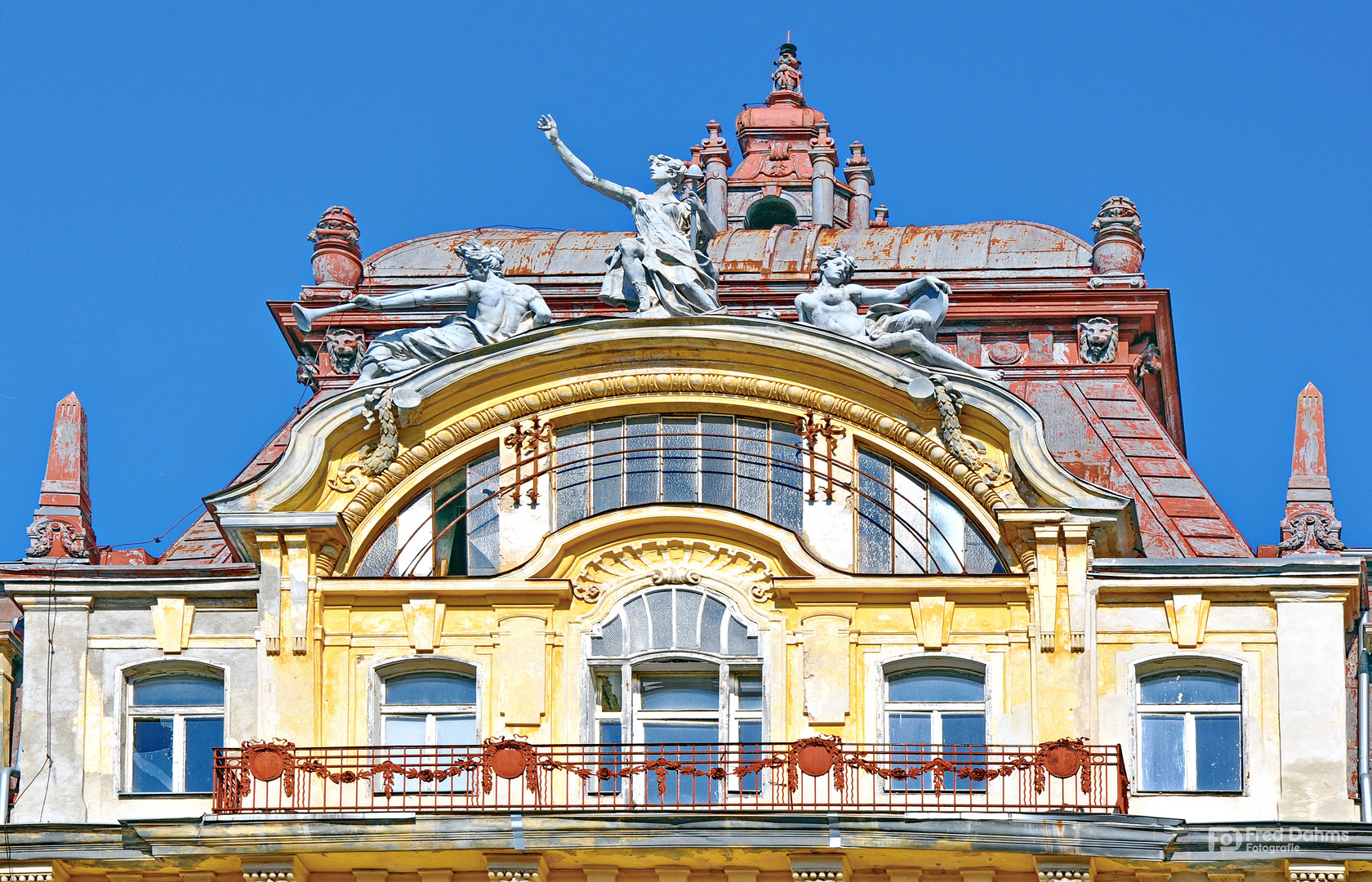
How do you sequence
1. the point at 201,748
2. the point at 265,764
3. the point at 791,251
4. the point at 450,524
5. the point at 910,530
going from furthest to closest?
the point at 791,251 → the point at 450,524 → the point at 910,530 → the point at 201,748 → the point at 265,764

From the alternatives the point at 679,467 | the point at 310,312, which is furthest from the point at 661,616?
the point at 310,312

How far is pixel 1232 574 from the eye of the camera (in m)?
34.1

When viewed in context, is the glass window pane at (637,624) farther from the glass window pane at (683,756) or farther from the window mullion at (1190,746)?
the window mullion at (1190,746)

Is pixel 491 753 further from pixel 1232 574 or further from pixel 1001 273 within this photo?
pixel 1001 273

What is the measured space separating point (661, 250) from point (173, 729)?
263 inches

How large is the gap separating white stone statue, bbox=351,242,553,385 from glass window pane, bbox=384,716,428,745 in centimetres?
339

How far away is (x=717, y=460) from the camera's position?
3569 centimetres

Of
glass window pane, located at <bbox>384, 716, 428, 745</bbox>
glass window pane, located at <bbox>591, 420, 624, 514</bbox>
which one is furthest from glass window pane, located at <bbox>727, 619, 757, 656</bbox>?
glass window pane, located at <bbox>384, 716, 428, 745</bbox>

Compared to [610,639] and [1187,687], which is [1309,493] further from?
[610,639]

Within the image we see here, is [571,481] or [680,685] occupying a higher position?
[571,481]

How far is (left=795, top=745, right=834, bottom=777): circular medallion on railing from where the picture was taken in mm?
32719

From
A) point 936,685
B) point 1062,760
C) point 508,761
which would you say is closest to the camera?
point 1062,760

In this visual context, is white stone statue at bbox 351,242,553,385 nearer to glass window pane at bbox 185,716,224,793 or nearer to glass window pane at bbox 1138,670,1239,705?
glass window pane at bbox 185,716,224,793

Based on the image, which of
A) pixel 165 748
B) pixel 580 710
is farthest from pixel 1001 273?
pixel 165 748
